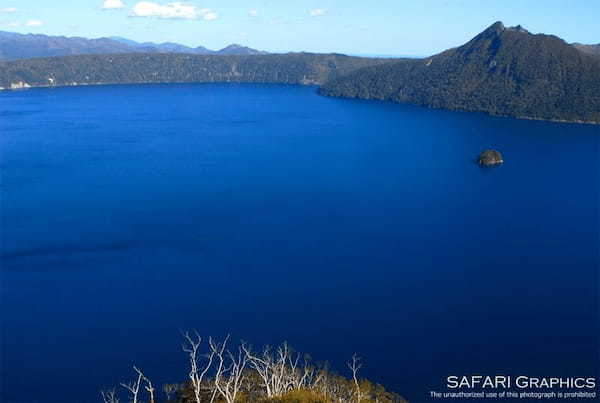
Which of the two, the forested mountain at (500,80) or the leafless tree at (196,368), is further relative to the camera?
the forested mountain at (500,80)

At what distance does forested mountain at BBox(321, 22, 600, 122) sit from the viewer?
386 ft

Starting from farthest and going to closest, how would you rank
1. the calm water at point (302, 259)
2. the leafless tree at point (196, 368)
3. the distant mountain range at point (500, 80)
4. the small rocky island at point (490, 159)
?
the distant mountain range at point (500, 80) < the small rocky island at point (490, 159) < the calm water at point (302, 259) < the leafless tree at point (196, 368)

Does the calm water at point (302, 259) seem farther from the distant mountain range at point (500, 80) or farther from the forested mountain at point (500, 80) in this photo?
the forested mountain at point (500, 80)

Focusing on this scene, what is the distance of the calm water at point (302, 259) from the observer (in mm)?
30203

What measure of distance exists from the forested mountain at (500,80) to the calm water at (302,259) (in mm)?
37351

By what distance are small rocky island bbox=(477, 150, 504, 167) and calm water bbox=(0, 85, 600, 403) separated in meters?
1.45

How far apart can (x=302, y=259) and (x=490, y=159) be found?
4081 centimetres

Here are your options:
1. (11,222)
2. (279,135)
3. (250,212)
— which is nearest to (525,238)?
(250,212)

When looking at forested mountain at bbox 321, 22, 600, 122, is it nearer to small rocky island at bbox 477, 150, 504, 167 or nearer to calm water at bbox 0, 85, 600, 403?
calm water at bbox 0, 85, 600, 403

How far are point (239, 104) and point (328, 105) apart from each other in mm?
22643

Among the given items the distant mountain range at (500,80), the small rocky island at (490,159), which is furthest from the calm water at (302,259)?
the distant mountain range at (500,80)

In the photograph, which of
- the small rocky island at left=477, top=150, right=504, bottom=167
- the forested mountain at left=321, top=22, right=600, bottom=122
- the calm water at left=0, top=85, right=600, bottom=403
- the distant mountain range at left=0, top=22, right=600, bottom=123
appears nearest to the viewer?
the calm water at left=0, top=85, right=600, bottom=403

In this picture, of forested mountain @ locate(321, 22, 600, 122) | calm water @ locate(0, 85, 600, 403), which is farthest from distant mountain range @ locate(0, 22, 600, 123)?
calm water @ locate(0, 85, 600, 403)

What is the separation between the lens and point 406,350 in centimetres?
3027
